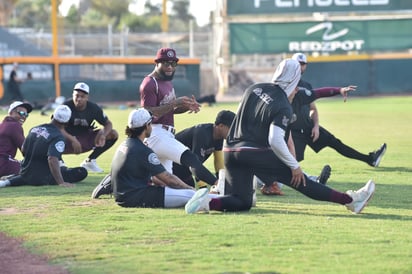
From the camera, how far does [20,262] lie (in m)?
8.07

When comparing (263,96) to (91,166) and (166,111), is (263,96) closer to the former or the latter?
(166,111)

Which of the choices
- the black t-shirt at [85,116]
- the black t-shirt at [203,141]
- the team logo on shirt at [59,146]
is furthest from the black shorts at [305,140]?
the team logo on shirt at [59,146]

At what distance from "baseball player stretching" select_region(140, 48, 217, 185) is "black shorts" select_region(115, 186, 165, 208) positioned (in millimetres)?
914

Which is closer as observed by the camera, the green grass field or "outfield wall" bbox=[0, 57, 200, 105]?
the green grass field

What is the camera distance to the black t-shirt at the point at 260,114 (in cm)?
992

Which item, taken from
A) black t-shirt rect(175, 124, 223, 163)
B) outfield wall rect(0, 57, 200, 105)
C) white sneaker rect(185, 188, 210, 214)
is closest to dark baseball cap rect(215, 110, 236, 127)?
black t-shirt rect(175, 124, 223, 163)

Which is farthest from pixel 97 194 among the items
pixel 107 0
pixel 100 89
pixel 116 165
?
pixel 107 0

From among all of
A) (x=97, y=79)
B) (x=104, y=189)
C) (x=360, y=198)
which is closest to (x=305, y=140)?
(x=104, y=189)

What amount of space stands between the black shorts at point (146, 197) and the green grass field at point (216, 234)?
6.7 inches

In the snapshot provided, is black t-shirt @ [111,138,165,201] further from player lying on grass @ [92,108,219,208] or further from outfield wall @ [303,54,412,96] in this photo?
outfield wall @ [303,54,412,96]

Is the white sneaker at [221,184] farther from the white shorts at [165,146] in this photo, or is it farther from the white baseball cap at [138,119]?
the white baseball cap at [138,119]

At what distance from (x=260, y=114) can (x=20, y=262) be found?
10.1ft

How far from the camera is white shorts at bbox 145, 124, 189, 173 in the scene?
11.7m

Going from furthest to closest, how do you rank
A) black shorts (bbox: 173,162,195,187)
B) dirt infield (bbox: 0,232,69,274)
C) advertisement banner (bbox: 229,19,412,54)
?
advertisement banner (bbox: 229,19,412,54) → black shorts (bbox: 173,162,195,187) → dirt infield (bbox: 0,232,69,274)
